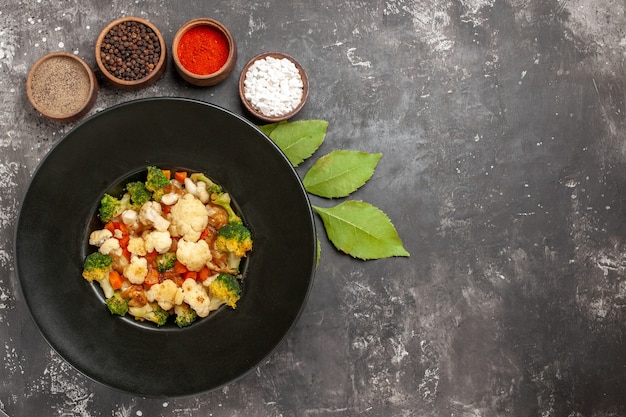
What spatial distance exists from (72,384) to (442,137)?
2069 millimetres

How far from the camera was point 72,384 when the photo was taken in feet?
8.69

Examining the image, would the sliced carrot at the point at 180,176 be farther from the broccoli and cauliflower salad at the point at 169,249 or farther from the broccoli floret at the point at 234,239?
the broccoli floret at the point at 234,239

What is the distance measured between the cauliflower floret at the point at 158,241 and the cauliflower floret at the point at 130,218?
0.09 meters

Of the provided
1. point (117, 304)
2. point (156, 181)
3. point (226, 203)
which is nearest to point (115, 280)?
point (117, 304)

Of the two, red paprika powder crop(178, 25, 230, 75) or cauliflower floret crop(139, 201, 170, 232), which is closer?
cauliflower floret crop(139, 201, 170, 232)

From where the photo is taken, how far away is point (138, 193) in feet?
7.78

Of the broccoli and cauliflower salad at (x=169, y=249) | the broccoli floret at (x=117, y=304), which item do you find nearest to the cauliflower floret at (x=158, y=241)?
the broccoli and cauliflower salad at (x=169, y=249)

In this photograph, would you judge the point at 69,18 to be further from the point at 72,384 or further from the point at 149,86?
the point at 72,384

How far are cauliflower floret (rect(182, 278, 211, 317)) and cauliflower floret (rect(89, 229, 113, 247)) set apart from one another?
373 millimetres

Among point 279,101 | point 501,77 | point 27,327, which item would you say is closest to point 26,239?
point 27,327

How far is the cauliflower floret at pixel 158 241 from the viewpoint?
2.37 meters

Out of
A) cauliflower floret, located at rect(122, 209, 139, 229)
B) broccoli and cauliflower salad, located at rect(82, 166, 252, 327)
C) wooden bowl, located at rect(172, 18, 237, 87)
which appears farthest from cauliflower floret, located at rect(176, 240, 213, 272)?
wooden bowl, located at rect(172, 18, 237, 87)

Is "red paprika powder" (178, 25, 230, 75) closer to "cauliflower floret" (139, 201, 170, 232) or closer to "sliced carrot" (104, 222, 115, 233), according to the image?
"cauliflower floret" (139, 201, 170, 232)

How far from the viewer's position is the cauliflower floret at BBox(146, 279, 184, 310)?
2348mm
